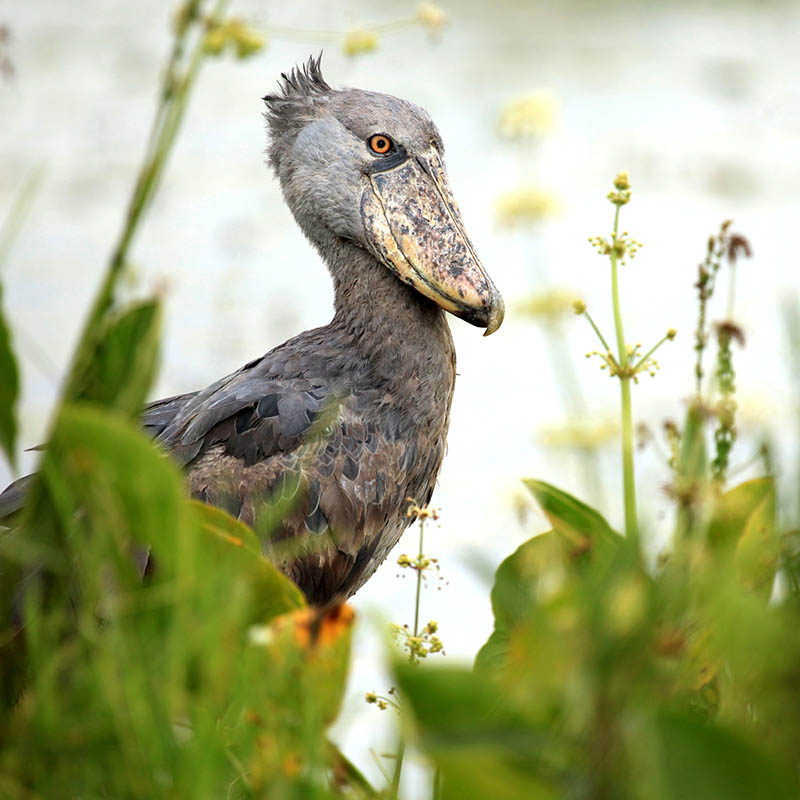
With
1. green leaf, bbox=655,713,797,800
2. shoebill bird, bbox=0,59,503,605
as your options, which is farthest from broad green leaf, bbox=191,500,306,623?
shoebill bird, bbox=0,59,503,605

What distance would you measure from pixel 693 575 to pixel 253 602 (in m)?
0.35

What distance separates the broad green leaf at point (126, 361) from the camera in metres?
0.81

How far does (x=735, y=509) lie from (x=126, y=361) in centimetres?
44

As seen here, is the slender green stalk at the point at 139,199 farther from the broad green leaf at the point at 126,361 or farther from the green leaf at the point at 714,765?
the green leaf at the point at 714,765

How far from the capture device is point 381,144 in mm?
2580

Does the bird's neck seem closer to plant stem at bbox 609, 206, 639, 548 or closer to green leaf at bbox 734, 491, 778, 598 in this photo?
plant stem at bbox 609, 206, 639, 548

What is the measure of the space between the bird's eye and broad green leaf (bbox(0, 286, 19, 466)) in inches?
70.2

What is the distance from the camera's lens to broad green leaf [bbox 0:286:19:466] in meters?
0.86

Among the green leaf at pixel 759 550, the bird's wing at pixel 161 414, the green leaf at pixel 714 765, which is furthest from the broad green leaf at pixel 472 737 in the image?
the bird's wing at pixel 161 414

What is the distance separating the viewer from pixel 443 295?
2369 mm

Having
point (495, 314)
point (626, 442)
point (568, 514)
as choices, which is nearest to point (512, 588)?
point (568, 514)

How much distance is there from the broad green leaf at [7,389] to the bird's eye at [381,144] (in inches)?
70.2

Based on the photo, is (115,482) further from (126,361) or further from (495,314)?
(495,314)

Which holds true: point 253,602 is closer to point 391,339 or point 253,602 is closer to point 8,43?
point 8,43
